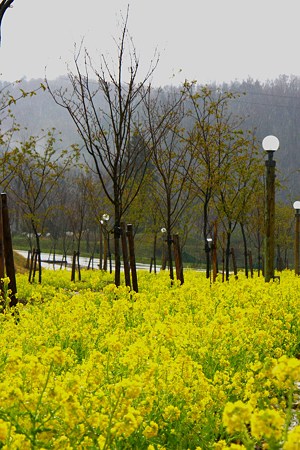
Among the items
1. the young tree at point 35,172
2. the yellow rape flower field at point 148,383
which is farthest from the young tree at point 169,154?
the yellow rape flower field at point 148,383

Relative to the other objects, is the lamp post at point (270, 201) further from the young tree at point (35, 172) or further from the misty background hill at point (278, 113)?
the misty background hill at point (278, 113)

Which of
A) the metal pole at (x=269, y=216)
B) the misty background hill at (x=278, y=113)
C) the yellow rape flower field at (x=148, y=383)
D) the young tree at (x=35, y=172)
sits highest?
the misty background hill at (x=278, y=113)

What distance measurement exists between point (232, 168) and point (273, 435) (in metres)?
17.8

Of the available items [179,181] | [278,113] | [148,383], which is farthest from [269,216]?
[278,113]

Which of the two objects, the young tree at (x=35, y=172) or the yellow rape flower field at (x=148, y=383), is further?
the young tree at (x=35, y=172)

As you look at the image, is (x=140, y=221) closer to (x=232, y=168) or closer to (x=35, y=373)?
(x=232, y=168)

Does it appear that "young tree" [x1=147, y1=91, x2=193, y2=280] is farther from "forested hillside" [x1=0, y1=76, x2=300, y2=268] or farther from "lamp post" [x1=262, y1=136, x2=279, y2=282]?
"lamp post" [x1=262, y1=136, x2=279, y2=282]

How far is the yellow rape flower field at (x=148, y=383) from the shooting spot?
2.43 meters

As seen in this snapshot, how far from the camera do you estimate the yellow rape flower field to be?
7.97 ft

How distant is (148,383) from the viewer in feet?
10.5

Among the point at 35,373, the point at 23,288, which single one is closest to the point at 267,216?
the point at 23,288

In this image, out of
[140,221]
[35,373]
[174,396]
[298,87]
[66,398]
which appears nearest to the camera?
[66,398]

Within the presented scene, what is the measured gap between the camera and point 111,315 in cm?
670

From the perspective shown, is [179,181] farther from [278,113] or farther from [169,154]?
[278,113]
